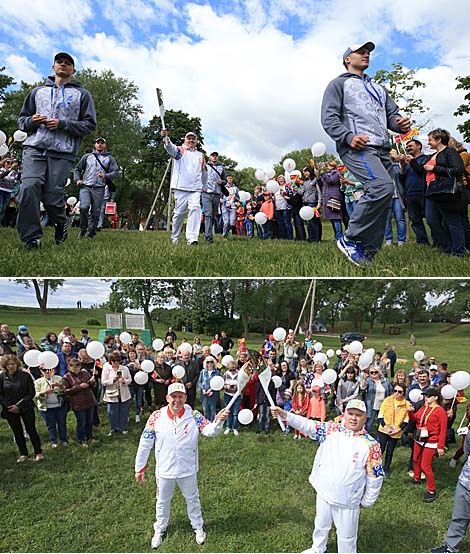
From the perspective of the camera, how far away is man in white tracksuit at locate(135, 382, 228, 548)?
15.7ft

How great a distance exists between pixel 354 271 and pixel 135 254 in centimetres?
307

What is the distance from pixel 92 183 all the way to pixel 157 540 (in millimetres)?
7298

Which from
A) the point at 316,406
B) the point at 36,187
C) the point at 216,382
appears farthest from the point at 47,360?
the point at 316,406

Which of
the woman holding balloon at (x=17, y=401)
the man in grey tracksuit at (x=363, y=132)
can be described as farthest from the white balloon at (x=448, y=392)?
the woman holding balloon at (x=17, y=401)

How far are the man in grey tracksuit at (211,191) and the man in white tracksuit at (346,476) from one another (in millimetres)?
5525

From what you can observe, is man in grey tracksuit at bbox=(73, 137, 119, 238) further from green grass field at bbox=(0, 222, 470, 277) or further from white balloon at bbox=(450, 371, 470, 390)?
white balloon at bbox=(450, 371, 470, 390)

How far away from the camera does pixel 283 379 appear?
401 inches

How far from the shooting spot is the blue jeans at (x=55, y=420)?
7336 mm

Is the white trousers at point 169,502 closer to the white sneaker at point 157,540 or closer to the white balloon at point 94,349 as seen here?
the white sneaker at point 157,540

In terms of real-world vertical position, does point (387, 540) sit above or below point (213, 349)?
below

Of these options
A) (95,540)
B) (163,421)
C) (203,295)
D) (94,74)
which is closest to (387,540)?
(163,421)

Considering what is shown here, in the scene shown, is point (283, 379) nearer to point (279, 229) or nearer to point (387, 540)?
point (279, 229)

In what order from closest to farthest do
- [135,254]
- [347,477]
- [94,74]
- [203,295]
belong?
[347,477]
[135,254]
[203,295]
[94,74]

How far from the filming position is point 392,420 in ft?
22.7
